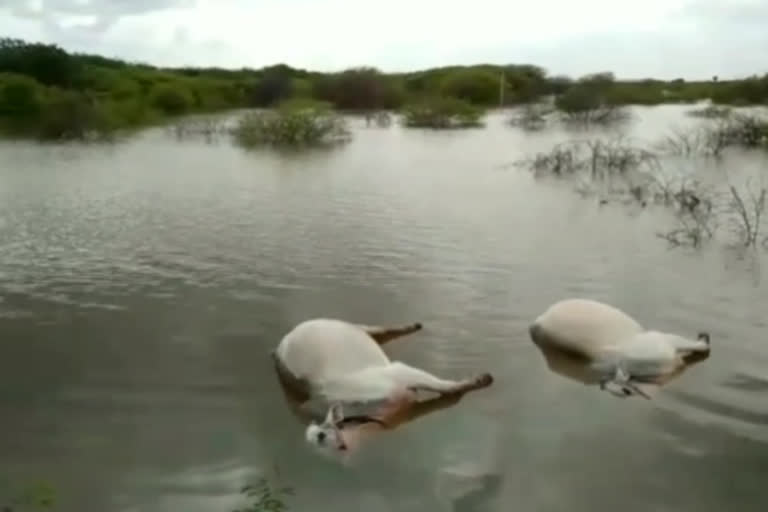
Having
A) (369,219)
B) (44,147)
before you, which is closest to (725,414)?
(369,219)

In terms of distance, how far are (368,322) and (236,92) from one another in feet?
163

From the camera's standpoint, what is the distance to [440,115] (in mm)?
36812

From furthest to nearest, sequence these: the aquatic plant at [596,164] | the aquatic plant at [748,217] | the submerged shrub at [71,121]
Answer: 1. the submerged shrub at [71,121]
2. the aquatic plant at [596,164]
3. the aquatic plant at [748,217]

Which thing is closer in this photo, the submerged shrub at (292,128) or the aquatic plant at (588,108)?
the submerged shrub at (292,128)

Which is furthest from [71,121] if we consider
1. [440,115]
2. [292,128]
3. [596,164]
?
[596,164]

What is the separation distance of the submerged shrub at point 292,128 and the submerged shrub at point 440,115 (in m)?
7.96

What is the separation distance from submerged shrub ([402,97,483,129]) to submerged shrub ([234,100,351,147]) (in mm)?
7955

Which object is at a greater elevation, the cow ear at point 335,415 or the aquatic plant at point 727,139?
the aquatic plant at point 727,139

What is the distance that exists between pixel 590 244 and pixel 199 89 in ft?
141

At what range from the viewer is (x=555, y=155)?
2042cm

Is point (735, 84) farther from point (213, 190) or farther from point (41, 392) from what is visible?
point (41, 392)

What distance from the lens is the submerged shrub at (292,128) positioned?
2777 centimetres

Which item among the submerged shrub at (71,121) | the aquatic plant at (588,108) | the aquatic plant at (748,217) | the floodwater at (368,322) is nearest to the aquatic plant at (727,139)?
the aquatic plant at (748,217)

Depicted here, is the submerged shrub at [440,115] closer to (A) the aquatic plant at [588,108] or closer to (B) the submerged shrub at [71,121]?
(A) the aquatic plant at [588,108]
